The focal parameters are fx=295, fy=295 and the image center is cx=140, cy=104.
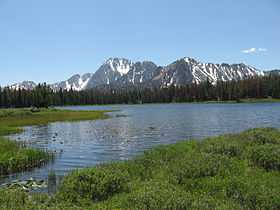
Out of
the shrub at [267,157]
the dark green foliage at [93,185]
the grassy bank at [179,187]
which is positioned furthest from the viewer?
the shrub at [267,157]

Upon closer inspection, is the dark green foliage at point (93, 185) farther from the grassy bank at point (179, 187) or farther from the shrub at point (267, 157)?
the shrub at point (267, 157)

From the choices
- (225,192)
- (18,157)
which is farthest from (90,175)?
(18,157)

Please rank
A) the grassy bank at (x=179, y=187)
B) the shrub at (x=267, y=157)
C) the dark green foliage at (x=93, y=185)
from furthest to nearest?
the shrub at (x=267, y=157) < the dark green foliage at (x=93, y=185) < the grassy bank at (x=179, y=187)

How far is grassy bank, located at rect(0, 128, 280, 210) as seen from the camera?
502 inches

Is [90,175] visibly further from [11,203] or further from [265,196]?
[265,196]

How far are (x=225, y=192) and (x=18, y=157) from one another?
66.3ft

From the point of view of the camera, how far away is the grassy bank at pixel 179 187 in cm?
1276

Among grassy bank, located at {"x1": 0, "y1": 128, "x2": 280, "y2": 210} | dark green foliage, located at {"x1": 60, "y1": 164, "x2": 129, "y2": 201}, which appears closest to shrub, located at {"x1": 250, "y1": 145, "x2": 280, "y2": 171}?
grassy bank, located at {"x1": 0, "y1": 128, "x2": 280, "y2": 210}

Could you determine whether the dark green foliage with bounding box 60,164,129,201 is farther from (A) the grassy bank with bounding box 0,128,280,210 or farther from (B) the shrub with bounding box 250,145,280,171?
(B) the shrub with bounding box 250,145,280,171

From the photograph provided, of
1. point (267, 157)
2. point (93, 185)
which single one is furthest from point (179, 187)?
point (267, 157)

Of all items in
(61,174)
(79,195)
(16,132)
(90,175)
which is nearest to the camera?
(79,195)

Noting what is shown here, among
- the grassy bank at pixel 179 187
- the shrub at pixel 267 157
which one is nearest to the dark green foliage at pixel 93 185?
the grassy bank at pixel 179 187

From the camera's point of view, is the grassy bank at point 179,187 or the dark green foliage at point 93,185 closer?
the grassy bank at point 179,187

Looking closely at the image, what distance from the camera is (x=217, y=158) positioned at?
1908cm
